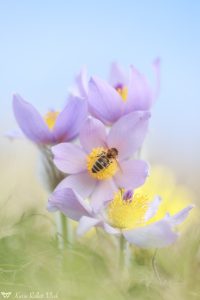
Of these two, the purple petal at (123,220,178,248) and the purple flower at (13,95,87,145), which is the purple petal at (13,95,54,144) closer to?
the purple flower at (13,95,87,145)

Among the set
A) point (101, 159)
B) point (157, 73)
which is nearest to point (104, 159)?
point (101, 159)

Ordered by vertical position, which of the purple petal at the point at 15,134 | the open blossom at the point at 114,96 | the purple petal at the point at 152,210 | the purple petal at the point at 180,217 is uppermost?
the open blossom at the point at 114,96

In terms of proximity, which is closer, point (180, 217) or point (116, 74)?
point (180, 217)

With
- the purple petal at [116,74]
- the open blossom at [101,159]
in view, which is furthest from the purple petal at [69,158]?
the purple petal at [116,74]

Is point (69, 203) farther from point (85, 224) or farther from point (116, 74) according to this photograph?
point (116, 74)

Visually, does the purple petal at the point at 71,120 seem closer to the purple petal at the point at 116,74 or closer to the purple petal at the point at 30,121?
the purple petal at the point at 30,121

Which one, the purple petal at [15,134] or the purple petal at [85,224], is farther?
the purple petal at [15,134]
